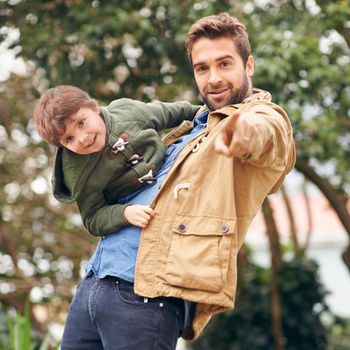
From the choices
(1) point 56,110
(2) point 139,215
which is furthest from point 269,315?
(1) point 56,110

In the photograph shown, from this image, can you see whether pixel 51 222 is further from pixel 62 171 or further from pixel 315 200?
pixel 315 200

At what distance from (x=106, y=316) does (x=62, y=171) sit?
485mm

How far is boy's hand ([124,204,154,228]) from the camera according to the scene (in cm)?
264

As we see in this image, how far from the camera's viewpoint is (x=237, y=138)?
7.45 ft

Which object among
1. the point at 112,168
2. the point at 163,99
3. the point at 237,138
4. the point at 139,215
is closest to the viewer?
the point at 237,138

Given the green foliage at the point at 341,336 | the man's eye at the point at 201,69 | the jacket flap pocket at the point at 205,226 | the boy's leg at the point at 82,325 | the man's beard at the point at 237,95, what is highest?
the man's eye at the point at 201,69

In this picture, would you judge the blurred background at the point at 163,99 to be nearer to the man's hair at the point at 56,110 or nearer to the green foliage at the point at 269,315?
the green foliage at the point at 269,315

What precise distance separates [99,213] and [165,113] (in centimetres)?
41

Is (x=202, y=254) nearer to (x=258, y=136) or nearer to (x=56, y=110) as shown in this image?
(x=258, y=136)

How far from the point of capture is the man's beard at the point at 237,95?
2736mm

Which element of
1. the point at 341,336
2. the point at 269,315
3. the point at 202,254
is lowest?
the point at 341,336

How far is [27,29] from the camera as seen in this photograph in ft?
21.0

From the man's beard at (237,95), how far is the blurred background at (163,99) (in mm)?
2675

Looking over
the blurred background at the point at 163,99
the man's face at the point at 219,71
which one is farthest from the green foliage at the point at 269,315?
the man's face at the point at 219,71
